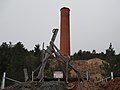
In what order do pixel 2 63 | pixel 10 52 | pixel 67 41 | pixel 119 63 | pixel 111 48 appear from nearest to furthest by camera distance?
1. pixel 119 63
2. pixel 2 63
3. pixel 10 52
4. pixel 67 41
5. pixel 111 48

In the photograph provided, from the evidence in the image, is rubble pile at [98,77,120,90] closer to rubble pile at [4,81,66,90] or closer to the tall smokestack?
rubble pile at [4,81,66,90]

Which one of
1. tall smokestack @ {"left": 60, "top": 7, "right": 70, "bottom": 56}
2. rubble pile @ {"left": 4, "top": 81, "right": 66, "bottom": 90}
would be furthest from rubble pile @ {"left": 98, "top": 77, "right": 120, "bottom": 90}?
tall smokestack @ {"left": 60, "top": 7, "right": 70, "bottom": 56}

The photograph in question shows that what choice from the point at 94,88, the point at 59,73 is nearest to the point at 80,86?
the point at 94,88

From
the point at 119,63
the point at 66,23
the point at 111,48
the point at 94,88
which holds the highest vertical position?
the point at 66,23

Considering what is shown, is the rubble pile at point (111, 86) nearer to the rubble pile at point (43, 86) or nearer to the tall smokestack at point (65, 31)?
the rubble pile at point (43, 86)

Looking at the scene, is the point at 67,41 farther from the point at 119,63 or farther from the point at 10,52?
the point at 119,63

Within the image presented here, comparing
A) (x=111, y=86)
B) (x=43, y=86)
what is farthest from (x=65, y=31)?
(x=111, y=86)

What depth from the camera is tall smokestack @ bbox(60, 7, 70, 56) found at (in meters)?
27.5

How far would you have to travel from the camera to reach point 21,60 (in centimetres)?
2125

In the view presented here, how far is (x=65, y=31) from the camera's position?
2866 centimetres

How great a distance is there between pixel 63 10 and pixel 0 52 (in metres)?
9.35

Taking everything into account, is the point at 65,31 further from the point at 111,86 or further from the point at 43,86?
the point at 111,86

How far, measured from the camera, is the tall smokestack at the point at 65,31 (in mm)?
27547

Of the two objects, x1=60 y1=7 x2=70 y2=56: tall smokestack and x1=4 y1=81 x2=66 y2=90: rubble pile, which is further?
x1=60 y1=7 x2=70 y2=56: tall smokestack
